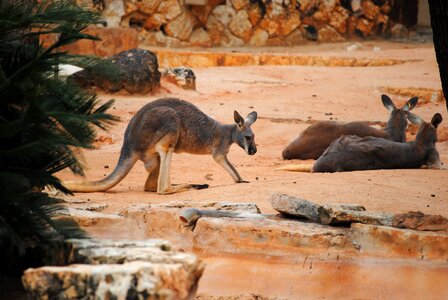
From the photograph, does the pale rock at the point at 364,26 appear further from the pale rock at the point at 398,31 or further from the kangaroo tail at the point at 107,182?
the kangaroo tail at the point at 107,182

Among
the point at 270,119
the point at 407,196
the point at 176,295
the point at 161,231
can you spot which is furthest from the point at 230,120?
the point at 176,295

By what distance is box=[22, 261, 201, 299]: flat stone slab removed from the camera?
4.06m

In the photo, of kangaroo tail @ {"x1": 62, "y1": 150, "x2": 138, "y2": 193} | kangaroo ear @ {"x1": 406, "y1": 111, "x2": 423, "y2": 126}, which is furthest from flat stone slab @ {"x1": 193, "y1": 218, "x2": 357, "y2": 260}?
kangaroo ear @ {"x1": 406, "y1": 111, "x2": 423, "y2": 126}

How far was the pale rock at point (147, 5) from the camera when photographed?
22984 mm

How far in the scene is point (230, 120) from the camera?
1341 cm

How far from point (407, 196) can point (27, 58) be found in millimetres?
4247

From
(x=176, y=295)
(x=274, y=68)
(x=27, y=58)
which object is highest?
(x=27, y=58)

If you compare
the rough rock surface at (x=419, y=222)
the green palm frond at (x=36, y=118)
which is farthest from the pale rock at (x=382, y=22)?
the green palm frond at (x=36, y=118)

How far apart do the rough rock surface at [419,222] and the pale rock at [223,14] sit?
17.7 m

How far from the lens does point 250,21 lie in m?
24.0

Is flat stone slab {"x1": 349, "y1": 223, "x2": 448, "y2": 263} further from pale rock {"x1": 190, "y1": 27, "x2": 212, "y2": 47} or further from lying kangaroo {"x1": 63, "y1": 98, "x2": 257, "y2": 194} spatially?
pale rock {"x1": 190, "y1": 27, "x2": 212, "y2": 47}

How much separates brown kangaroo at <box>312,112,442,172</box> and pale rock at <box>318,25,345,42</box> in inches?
582

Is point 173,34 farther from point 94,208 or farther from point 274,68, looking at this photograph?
point 94,208

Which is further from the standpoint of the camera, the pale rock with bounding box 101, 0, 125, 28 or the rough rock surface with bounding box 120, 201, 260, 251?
the pale rock with bounding box 101, 0, 125, 28
